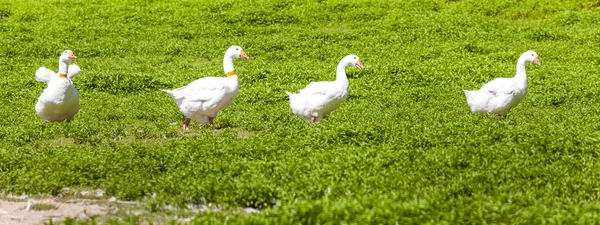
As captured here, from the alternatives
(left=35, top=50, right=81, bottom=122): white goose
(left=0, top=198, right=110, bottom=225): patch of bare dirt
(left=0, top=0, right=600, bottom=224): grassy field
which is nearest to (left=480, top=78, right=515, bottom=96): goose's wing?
(left=0, top=0, right=600, bottom=224): grassy field

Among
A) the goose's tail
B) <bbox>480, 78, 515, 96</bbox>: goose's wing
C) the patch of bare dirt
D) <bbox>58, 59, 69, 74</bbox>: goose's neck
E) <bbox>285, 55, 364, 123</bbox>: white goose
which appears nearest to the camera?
the patch of bare dirt

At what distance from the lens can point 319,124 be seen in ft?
40.8

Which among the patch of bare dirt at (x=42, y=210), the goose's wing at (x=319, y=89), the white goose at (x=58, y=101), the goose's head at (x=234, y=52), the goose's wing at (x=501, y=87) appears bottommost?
the patch of bare dirt at (x=42, y=210)

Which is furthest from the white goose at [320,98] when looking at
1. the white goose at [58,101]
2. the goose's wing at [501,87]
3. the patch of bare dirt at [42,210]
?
the patch of bare dirt at [42,210]

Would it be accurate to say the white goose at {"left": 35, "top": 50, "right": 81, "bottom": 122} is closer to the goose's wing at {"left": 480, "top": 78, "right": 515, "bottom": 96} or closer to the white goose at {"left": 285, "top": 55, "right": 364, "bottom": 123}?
the white goose at {"left": 285, "top": 55, "right": 364, "bottom": 123}

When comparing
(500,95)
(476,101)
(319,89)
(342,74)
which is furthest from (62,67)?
(500,95)

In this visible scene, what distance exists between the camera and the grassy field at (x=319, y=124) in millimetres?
9188

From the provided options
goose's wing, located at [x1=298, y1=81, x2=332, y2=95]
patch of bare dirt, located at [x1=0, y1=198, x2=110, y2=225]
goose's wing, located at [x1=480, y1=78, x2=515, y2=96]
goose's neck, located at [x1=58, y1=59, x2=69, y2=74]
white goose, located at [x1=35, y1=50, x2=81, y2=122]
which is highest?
goose's neck, located at [x1=58, y1=59, x2=69, y2=74]

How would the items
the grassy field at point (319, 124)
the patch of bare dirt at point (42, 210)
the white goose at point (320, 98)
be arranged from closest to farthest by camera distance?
the patch of bare dirt at point (42, 210)
the grassy field at point (319, 124)
the white goose at point (320, 98)

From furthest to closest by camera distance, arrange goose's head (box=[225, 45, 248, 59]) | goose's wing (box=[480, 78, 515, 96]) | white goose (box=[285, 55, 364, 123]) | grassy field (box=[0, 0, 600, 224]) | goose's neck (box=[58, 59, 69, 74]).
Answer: goose's head (box=[225, 45, 248, 59]), goose's neck (box=[58, 59, 69, 74]), goose's wing (box=[480, 78, 515, 96]), white goose (box=[285, 55, 364, 123]), grassy field (box=[0, 0, 600, 224])

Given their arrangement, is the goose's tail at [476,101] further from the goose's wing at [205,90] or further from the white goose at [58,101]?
the white goose at [58,101]

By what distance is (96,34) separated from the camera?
25.8m

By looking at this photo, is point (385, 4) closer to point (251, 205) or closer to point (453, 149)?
point (453, 149)

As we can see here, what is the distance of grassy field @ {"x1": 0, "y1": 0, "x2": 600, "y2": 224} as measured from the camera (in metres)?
9.19
